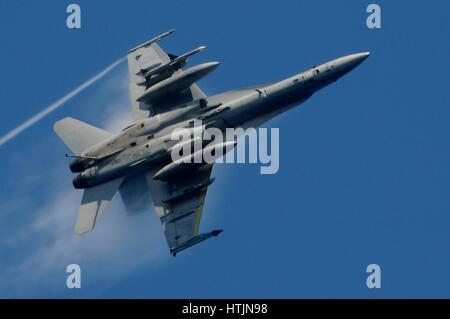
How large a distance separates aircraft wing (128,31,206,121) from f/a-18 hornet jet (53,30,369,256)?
1.02 ft

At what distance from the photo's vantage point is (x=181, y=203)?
48.2m

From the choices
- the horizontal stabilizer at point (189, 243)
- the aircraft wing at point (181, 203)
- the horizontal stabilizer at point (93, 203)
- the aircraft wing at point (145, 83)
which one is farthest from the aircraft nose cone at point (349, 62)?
the horizontal stabilizer at point (93, 203)

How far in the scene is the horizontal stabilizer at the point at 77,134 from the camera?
49250 millimetres

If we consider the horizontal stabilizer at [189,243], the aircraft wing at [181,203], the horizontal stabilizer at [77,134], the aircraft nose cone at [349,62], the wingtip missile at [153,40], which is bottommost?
the horizontal stabilizer at [189,243]

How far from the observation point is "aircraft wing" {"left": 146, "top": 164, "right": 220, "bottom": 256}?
47.6m

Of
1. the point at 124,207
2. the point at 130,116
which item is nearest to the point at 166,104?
the point at 130,116

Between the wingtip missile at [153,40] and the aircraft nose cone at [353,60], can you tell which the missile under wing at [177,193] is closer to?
the wingtip missile at [153,40]

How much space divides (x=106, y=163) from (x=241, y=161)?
6637mm

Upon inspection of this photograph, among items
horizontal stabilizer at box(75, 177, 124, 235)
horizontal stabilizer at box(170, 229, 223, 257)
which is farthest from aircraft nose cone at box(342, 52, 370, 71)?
horizontal stabilizer at box(75, 177, 124, 235)

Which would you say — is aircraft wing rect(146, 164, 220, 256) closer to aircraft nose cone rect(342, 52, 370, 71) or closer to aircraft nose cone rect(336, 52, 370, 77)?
aircraft nose cone rect(336, 52, 370, 77)

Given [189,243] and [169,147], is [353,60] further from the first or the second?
[189,243]

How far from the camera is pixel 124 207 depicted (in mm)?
48875

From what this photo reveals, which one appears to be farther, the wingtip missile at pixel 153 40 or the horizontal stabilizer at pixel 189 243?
the wingtip missile at pixel 153 40

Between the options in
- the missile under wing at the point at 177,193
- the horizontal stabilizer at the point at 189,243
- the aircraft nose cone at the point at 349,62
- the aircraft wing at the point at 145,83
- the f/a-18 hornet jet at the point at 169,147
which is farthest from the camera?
the aircraft wing at the point at 145,83
